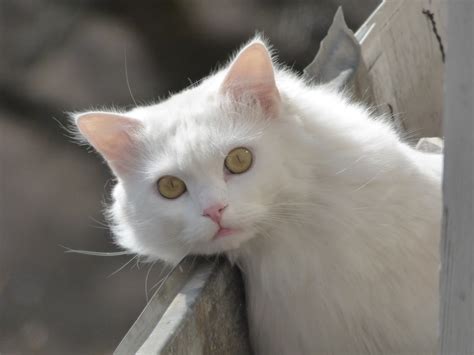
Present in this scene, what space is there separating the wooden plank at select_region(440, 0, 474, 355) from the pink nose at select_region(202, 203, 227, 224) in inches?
22.3

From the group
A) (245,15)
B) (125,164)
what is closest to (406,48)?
(245,15)

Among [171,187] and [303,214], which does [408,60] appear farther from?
[171,187]

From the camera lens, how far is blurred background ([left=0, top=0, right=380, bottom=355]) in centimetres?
379

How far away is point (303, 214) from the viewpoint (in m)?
1.53

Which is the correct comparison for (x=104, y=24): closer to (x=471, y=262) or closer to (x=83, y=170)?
(x=83, y=170)

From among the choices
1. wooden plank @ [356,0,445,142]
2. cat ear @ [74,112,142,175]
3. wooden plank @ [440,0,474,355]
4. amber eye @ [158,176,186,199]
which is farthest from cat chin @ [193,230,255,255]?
wooden plank @ [356,0,445,142]

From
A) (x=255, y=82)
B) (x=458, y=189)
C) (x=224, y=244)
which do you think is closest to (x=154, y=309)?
(x=224, y=244)

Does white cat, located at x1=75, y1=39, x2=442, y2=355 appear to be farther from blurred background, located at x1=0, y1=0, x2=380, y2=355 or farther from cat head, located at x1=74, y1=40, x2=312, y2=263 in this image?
blurred background, located at x1=0, y1=0, x2=380, y2=355

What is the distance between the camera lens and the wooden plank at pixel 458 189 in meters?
0.80

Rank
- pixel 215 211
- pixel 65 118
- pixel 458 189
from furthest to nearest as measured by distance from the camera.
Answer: pixel 65 118
pixel 215 211
pixel 458 189

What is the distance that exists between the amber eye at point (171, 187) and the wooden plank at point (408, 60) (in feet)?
4.35

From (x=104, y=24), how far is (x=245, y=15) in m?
0.77

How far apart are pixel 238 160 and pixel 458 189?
66cm

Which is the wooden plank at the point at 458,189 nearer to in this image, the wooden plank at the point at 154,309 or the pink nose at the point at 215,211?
the pink nose at the point at 215,211
